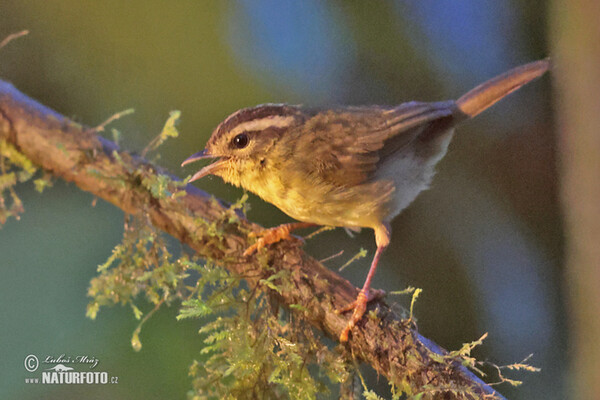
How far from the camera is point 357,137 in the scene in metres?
1.78

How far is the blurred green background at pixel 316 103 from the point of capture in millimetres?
2158

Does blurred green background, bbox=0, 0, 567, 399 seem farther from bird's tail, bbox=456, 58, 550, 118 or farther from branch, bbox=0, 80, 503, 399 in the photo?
bird's tail, bbox=456, 58, 550, 118

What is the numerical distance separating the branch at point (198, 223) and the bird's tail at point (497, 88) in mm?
959

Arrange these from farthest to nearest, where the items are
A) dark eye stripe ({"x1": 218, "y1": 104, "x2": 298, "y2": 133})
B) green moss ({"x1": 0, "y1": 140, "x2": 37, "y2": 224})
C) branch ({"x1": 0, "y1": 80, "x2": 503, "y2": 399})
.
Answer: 1. green moss ({"x1": 0, "y1": 140, "x2": 37, "y2": 224})
2. dark eye stripe ({"x1": 218, "y1": 104, "x2": 298, "y2": 133})
3. branch ({"x1": 0, "y1": 80, "x2": 503, "y2": 399})

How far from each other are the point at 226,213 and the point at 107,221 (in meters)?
0.97

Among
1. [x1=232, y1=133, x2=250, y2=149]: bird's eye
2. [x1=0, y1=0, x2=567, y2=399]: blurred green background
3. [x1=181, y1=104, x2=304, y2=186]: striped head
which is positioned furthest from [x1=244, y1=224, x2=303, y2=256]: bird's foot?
[x1=0, y1=0, x2=567, y2=399]: blurred green background

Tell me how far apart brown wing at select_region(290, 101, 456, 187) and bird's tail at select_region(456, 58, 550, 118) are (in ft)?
0.21

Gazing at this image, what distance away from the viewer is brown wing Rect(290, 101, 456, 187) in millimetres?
1682

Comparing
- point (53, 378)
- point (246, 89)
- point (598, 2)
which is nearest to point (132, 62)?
point (246, 89)

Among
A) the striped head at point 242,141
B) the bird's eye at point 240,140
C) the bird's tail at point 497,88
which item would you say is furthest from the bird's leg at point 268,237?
the bird's tail at point 497,88

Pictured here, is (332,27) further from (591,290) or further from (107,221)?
(591,290)

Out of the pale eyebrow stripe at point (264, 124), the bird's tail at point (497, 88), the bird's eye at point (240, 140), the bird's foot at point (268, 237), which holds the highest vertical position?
the bird's tail at point (497, 88)

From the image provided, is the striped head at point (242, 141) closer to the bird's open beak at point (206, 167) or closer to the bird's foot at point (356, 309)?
the bird's open beak at point (206, 167)

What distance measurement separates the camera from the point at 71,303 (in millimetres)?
2139
